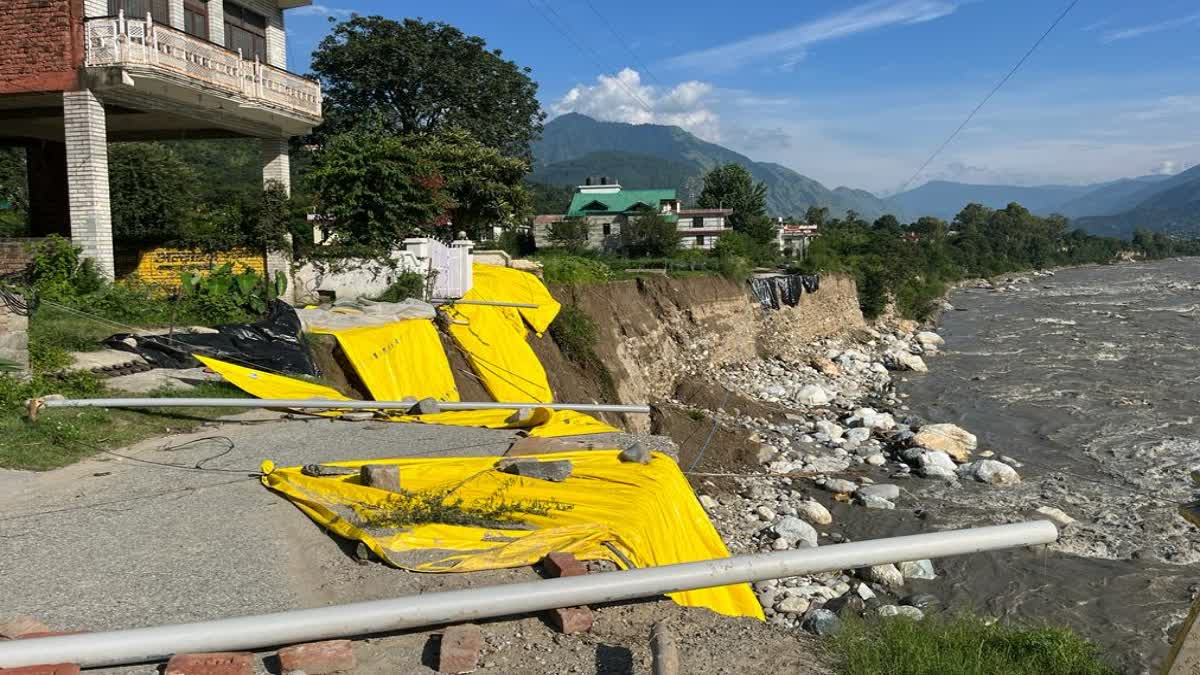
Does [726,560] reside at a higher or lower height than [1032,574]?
higher

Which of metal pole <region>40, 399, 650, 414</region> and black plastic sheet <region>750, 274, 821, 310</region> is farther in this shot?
black plastic sheet <region>750, 274, 821, 310</region>

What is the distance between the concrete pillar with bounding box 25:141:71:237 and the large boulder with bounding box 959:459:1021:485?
67.3ft

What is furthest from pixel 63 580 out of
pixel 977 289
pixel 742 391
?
pixel 977 289

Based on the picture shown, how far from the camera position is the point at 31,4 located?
45.0 ft

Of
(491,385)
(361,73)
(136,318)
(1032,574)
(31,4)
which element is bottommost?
(1032,574)

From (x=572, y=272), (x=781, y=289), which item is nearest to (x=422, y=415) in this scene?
(x=572, y=272)

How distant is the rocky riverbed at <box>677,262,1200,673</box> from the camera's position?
413 inches

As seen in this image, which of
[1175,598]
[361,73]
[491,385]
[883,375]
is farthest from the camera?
[361,73]

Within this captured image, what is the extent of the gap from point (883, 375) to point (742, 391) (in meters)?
7.97

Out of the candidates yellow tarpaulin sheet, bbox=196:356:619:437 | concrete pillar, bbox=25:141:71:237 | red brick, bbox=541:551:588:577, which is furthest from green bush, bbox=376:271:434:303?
red brick, bbox=541:551:588:577

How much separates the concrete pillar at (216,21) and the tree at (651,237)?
99.1 ft

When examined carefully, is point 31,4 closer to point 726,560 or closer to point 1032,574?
point 726,560

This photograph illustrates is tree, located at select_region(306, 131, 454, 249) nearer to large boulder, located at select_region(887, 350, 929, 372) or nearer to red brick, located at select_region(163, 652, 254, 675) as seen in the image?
red brick, located at select_region(163, 652, 254, 675)

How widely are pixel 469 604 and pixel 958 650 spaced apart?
2.92 m
